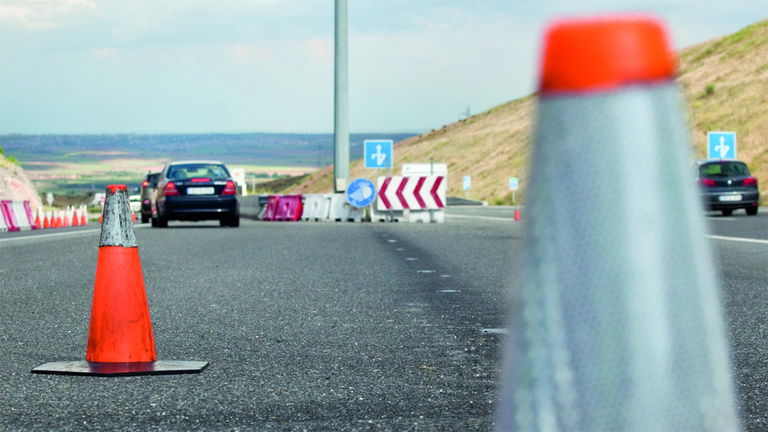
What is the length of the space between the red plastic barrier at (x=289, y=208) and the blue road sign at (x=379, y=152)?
444cm

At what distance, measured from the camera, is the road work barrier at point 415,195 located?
95.2 ft

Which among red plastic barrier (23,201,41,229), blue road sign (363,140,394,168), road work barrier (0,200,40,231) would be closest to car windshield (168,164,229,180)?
road work barrier (0,200,40,231)

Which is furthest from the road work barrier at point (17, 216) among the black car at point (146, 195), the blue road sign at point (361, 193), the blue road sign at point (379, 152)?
the blue road sign at point (379, 152)

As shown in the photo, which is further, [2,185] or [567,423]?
[2,185]

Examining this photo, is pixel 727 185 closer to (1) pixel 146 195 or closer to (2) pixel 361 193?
(2) pixel 361 193

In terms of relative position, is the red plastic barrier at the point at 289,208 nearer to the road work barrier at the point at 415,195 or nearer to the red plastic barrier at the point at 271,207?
the red plastic barrier at the point at 271,207

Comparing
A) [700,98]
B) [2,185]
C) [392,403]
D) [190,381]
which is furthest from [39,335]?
[700,98]

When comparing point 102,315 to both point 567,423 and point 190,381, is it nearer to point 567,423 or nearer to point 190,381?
point 190,381

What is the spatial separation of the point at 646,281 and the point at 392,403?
137 inches

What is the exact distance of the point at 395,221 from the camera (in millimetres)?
29953

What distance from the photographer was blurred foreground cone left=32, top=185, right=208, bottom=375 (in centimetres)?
569

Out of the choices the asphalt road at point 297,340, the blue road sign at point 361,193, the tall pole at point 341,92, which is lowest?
the asphalt road at point 297,340

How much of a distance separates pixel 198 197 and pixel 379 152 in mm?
13320

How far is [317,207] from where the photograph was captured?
32281mm
